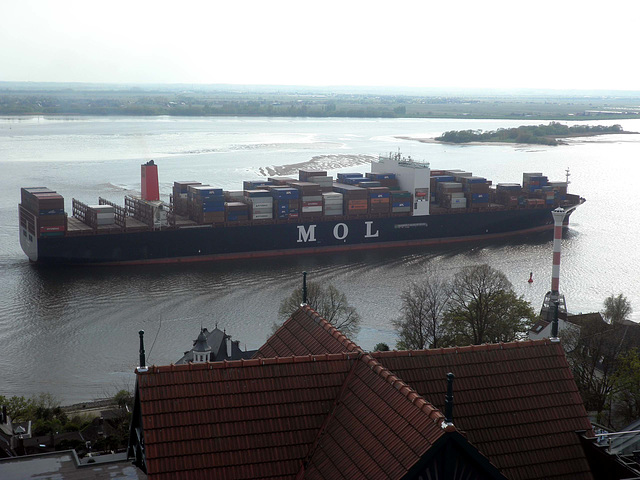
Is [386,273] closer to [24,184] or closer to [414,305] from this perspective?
[414,305]

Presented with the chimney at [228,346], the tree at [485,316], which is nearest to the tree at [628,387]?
the tree at [485,316]

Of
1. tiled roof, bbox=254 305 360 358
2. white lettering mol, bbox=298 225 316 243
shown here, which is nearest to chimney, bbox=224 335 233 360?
tiled roof, bbox=254 305 360 358

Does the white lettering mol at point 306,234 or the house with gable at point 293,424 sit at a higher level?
the house with gable at point 293,424

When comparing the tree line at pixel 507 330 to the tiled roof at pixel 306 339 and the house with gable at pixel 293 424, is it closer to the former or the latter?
the tiled roof at pixel 306 339

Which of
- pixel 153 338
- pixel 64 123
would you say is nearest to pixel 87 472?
pixel 153 338

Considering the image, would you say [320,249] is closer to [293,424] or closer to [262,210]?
[262,210]

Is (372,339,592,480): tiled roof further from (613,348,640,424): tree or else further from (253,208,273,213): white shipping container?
(253,208,273,213): white shipping container

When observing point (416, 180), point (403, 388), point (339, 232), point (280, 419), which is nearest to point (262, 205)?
point (339, 232)
